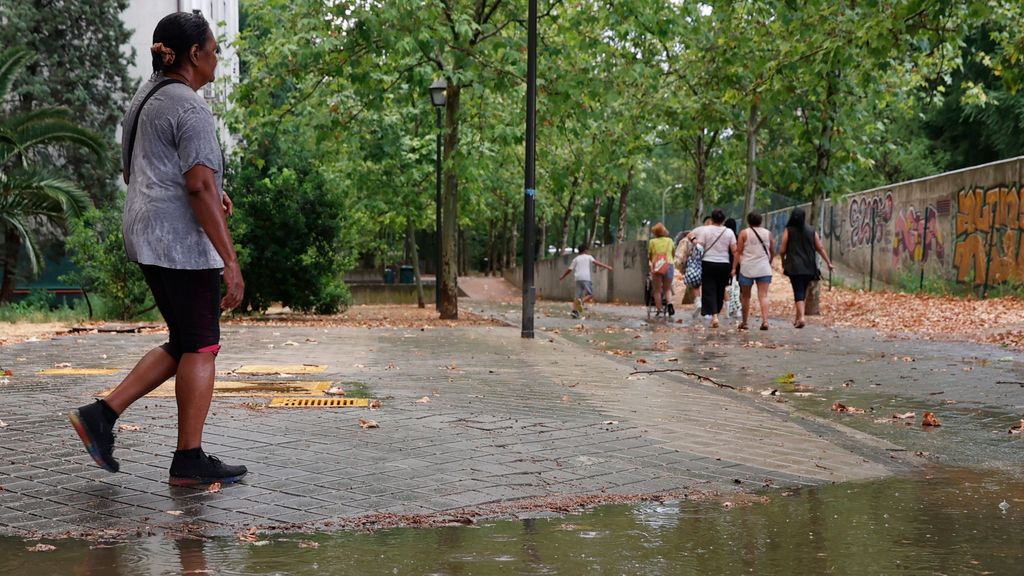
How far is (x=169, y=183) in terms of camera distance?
4.72m

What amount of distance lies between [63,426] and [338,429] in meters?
1.49

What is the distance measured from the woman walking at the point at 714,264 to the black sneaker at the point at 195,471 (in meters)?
14.2

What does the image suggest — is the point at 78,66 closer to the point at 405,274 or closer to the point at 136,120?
the point at 405,274

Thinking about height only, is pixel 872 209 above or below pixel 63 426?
above

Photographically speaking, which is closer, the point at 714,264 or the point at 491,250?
the point at 714,264

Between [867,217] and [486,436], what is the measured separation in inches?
1054

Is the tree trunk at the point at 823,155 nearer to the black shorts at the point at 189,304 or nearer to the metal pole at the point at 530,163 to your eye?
the metal pole at the point at 530,163

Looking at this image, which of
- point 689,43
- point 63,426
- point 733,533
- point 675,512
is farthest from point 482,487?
point 689,43

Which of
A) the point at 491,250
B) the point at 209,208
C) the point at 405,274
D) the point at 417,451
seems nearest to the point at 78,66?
the point at 405,274

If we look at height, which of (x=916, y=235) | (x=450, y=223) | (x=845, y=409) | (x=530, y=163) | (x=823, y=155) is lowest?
(x=845, y=409)

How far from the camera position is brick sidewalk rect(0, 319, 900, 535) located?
4.37 metres

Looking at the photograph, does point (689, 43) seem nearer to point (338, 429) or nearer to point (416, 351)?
point (416, 351)

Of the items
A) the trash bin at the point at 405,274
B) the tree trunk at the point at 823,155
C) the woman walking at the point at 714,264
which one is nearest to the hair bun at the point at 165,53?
the woman walking at the point at 714,264

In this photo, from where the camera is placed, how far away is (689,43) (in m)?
24.1
